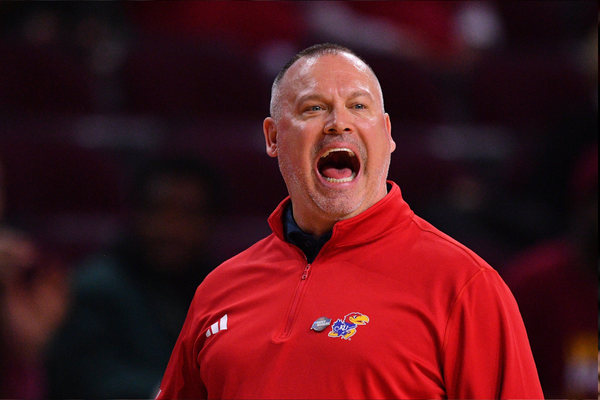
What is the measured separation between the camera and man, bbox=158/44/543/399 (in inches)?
36.8

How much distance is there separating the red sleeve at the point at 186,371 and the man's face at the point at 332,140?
0.31m

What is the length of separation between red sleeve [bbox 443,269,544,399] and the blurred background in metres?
0.95

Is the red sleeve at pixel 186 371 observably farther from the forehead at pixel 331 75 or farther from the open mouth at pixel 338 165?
the forehead at pixel 331 75

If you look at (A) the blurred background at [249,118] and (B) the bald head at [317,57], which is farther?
(A) the blurred background at [249,118]

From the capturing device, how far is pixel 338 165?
124 centimetres

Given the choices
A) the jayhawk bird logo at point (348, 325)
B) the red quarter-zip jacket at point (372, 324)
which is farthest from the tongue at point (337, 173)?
the jayhawk bird logo at point (348, 325)

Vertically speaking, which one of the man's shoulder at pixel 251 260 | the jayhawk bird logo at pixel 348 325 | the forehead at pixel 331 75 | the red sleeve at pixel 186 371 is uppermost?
the forehead at pixel 331 75

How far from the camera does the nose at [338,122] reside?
3.72ft

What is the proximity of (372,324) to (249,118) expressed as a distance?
4.66ft

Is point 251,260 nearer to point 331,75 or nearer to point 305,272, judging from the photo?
point 305,272

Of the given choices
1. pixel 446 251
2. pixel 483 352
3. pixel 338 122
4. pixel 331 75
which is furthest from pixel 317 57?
pixel 483 352

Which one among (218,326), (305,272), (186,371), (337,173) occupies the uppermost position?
(337,173)

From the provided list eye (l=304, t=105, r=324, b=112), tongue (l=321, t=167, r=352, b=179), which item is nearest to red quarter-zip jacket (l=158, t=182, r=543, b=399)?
tongue (l=321, t=167, r=352, b=179)

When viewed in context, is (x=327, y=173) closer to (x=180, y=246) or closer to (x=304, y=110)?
(x=304, y=110)
